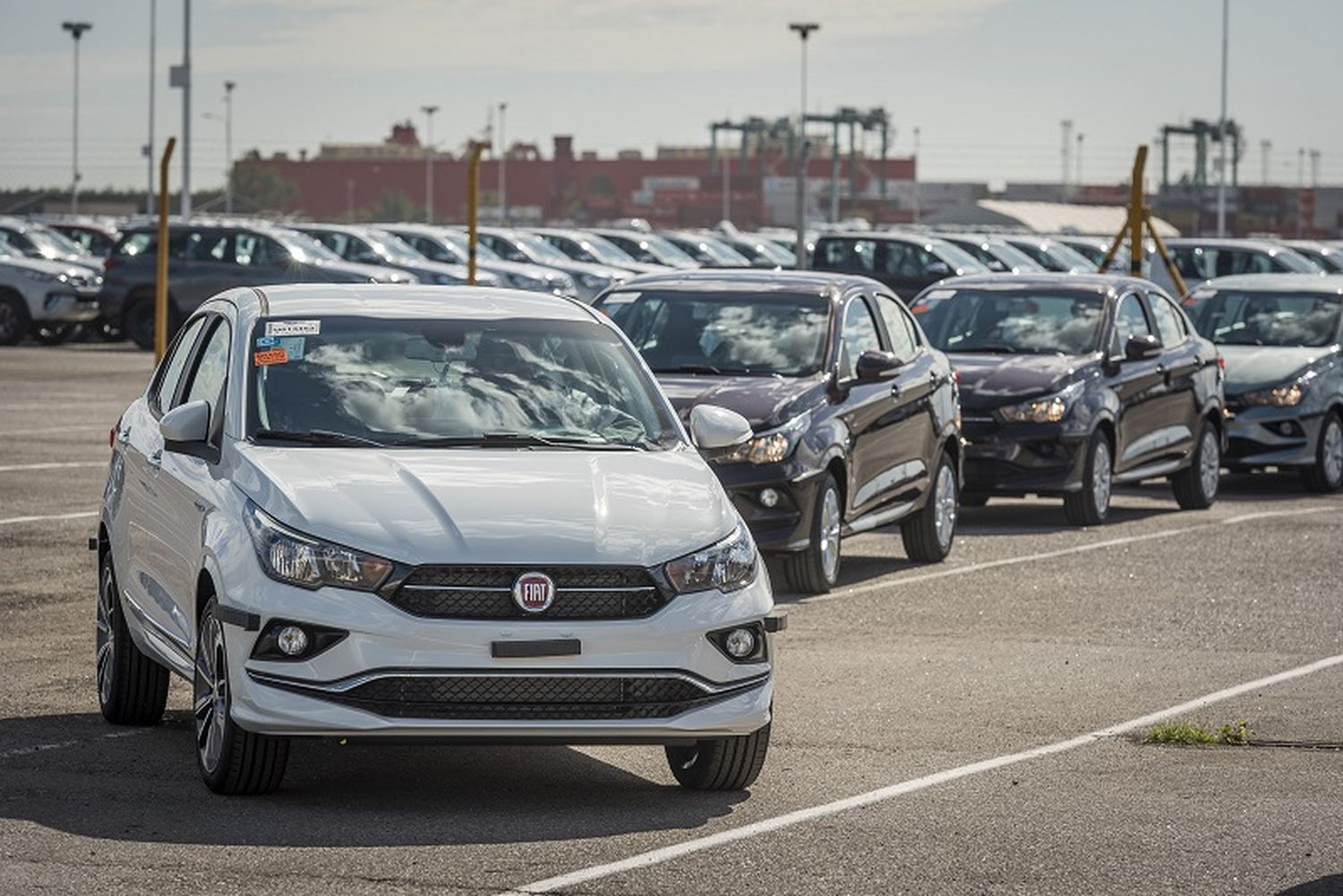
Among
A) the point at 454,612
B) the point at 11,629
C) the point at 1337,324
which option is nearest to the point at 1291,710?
the point at 454,612

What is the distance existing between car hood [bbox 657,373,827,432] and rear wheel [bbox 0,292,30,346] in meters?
26.1

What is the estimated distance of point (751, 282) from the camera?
16.0 metres

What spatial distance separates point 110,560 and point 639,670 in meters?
2.90

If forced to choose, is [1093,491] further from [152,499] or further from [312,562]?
[312,562]

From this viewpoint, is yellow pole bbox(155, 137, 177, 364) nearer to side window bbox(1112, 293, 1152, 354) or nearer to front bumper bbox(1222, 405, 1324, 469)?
side window bbox(1112, 293, 1152, 354)

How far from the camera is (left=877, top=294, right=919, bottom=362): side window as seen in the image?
16172 mm

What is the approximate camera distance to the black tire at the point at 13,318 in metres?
39.6

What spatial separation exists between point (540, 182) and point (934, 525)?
142910mm

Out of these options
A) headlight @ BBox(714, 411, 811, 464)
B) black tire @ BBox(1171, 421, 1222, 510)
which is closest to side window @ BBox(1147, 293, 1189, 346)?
black tire @ BBox(1171, 421, 1222, 510)

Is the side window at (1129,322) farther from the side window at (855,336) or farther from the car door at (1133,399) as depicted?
the side window at (855,336)

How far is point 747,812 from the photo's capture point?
840 centimetres

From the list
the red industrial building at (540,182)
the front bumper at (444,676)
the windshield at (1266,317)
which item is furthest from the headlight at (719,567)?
the red industrial building at (540,182)

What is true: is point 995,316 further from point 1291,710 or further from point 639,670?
point 639,670

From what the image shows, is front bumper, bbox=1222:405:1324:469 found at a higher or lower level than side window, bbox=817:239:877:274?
lower
